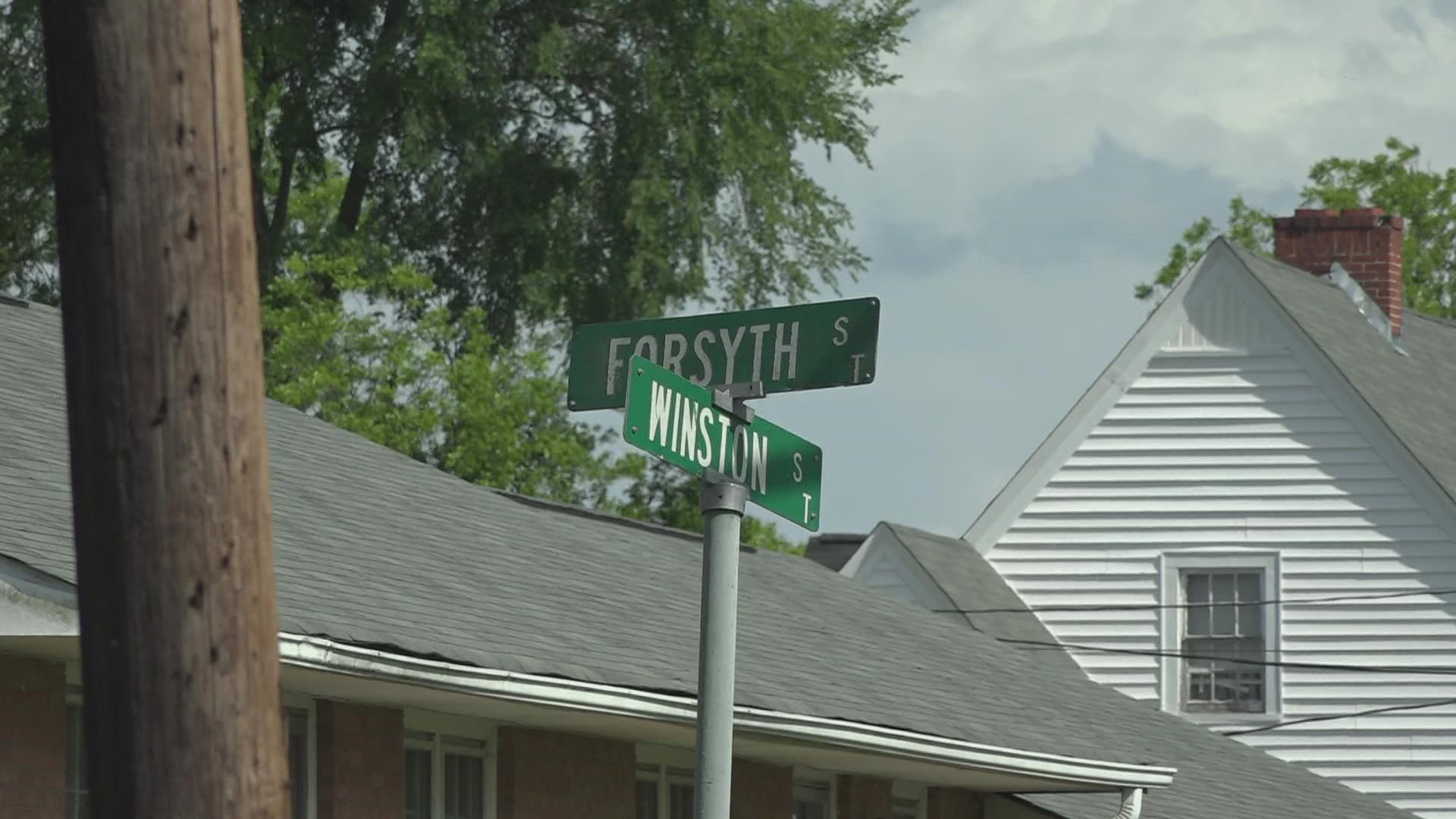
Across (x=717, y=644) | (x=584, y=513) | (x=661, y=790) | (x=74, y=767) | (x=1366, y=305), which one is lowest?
(x=74, y=767)

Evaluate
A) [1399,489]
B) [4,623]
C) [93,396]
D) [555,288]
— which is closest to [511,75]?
[555,288]

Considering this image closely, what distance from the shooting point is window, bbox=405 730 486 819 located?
38.1 feet

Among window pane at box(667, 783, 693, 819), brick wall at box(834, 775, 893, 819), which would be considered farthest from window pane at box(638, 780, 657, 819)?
brick wall at box(834, 775, 893, 819)

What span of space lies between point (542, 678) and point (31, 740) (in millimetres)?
2207

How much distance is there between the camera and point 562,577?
1367 cm

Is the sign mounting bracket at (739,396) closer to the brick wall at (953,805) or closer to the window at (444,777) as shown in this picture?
the window at (444,777)

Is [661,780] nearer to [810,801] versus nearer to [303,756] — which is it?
[810,801]

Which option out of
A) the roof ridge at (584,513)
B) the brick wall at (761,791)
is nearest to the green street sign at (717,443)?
the brick wall at (761,791)

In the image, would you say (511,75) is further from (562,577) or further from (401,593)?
(401,593)

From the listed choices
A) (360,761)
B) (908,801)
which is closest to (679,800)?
(908,801)

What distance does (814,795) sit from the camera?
15.1 metres

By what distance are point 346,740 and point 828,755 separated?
11.2 feet

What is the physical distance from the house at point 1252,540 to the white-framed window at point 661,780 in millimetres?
10705

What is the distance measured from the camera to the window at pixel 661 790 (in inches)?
526
